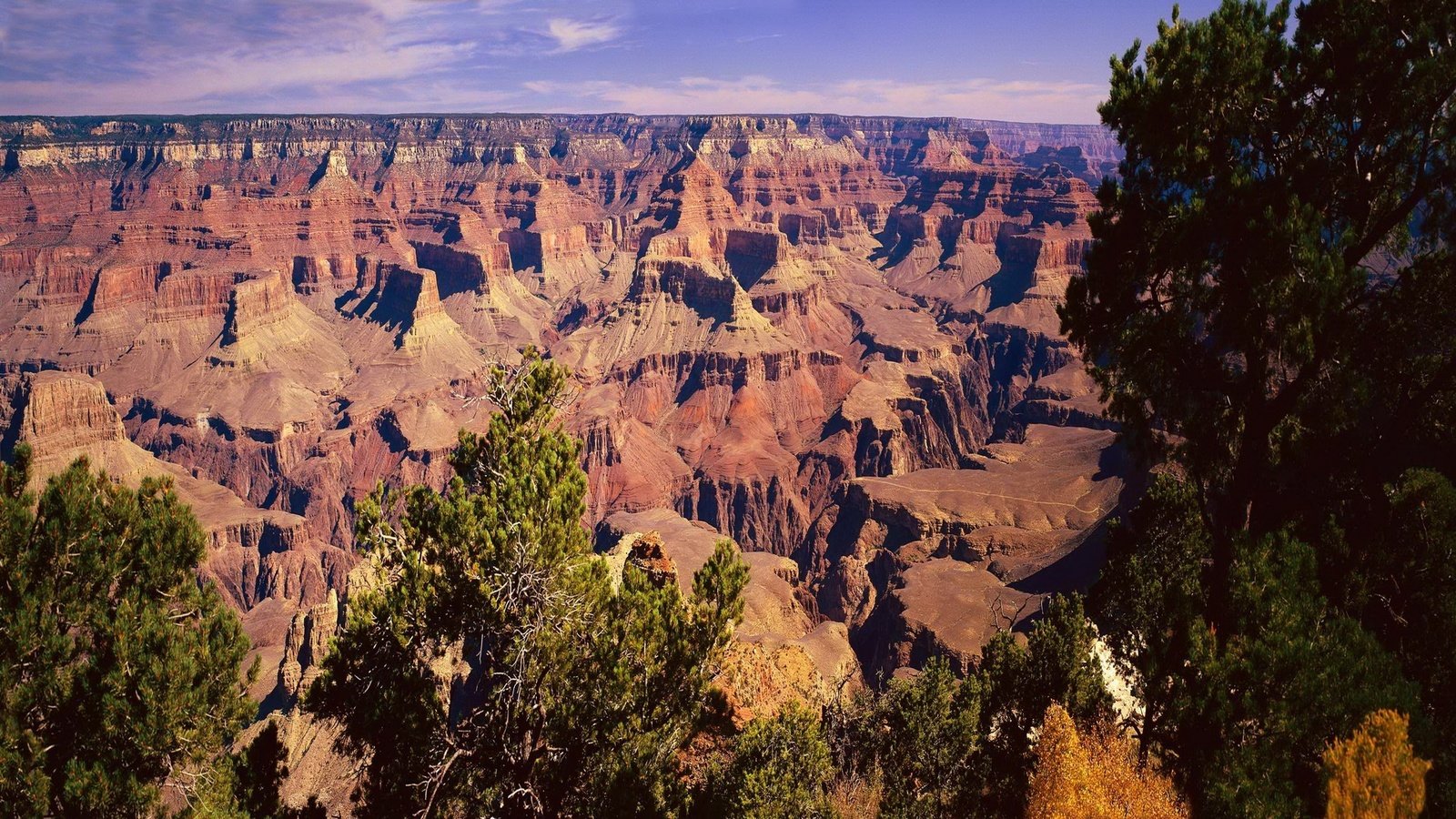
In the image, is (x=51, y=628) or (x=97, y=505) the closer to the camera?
(x=51, y=628)

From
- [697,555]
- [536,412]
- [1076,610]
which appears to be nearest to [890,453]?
[697,555]

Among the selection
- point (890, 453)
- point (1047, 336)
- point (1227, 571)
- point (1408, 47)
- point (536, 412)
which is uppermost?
point (1408, 47)

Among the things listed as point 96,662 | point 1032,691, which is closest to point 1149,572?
point 1032,691

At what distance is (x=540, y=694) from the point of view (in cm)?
1609

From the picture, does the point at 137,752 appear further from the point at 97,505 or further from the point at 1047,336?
the point at 1047,336

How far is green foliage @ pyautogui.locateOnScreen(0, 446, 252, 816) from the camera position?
1287 centimetres

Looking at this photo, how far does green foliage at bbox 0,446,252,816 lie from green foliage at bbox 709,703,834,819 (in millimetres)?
10274

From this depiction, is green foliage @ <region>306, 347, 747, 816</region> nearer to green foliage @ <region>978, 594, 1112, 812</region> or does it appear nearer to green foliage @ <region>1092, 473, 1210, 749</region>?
green foliage @ <region>978, 594, 1112, 812</region>

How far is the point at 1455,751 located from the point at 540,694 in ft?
47.6

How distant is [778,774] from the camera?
1819 cm

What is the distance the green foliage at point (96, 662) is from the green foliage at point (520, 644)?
2350 mm

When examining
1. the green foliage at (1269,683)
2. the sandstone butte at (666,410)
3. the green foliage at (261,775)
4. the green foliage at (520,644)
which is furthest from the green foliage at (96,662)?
the sandstone butte at (666,410)

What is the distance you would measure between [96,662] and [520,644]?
22.8 feet

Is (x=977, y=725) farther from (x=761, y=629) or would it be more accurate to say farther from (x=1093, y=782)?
(x=761, y=629)
